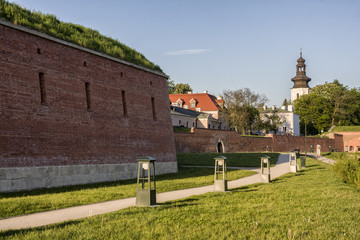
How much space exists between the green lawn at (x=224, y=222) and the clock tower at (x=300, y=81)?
4006 inches

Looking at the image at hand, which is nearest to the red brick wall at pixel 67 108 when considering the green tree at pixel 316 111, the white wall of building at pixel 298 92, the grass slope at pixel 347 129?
the grass slope at pixel 347 129

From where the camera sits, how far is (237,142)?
195 feet

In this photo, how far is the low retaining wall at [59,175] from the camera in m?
14.2

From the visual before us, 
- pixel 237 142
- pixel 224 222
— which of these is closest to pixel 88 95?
pixel 224 222

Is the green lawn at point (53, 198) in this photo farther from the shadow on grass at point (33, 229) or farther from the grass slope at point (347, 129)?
the grass slope at point (347, 129)

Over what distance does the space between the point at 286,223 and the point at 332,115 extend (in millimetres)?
89016

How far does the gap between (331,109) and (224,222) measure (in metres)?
89.4

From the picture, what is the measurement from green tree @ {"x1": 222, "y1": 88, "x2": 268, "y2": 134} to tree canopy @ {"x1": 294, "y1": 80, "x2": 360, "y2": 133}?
20.5 metres

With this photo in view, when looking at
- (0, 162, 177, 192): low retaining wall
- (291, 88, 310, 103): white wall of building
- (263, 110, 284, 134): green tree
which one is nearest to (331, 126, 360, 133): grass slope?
(263, 110, 284, 134): green tree

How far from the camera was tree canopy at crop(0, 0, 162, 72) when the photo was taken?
15690mm

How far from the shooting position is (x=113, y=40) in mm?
24375

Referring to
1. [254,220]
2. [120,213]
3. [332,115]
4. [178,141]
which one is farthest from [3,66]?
[332,115]

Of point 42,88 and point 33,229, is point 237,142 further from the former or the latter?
point 33,229

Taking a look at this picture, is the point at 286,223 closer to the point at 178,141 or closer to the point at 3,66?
the point at 3,66
